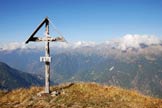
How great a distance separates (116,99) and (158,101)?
11.9 feet

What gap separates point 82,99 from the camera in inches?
838

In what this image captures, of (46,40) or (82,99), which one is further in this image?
(46,40)

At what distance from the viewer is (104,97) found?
22.1 metres

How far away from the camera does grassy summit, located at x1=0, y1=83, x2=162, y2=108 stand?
1969 cm

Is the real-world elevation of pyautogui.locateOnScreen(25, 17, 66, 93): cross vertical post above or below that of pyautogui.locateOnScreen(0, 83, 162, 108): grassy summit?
above

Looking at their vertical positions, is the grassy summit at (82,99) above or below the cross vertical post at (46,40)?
below

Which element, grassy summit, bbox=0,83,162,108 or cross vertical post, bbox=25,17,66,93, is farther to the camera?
cross vertical post, bbox=25,17,66,93

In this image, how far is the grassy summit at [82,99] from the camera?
19.7 m

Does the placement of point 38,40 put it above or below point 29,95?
above

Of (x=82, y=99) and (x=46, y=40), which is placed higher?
(x=46, y=40)

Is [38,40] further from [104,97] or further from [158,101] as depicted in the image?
[158,101]

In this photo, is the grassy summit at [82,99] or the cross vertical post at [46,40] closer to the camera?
the grassy summit at [82,99]

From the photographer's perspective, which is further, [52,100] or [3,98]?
[3,98]

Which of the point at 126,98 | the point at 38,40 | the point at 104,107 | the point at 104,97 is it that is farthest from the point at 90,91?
the point at 38,40
